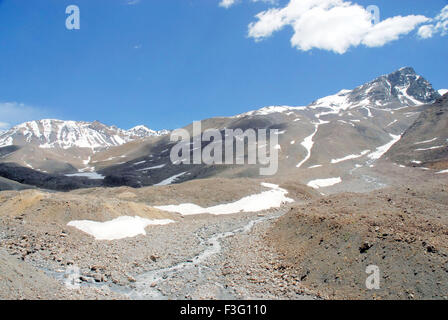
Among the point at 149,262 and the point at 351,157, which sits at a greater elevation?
the point at 351,157

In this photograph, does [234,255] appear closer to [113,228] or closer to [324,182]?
[113,228]

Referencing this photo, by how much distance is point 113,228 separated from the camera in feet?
104

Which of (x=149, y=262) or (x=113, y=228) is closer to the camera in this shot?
(x=149, y=262)

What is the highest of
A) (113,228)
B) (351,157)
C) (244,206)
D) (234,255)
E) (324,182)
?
(351,157)

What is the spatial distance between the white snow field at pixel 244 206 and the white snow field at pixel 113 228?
13.0m

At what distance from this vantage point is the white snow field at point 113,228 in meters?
30.0

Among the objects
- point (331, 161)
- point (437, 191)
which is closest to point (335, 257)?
point (437, 191)

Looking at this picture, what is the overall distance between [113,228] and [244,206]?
23.6 metres

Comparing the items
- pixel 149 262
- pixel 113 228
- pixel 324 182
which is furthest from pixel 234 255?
pixel 324 182

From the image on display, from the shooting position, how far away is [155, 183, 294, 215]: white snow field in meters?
48.0

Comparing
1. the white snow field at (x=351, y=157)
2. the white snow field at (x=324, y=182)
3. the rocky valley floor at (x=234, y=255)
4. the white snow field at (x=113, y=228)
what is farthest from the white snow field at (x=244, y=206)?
the white snow field at (x=351, y=157)
